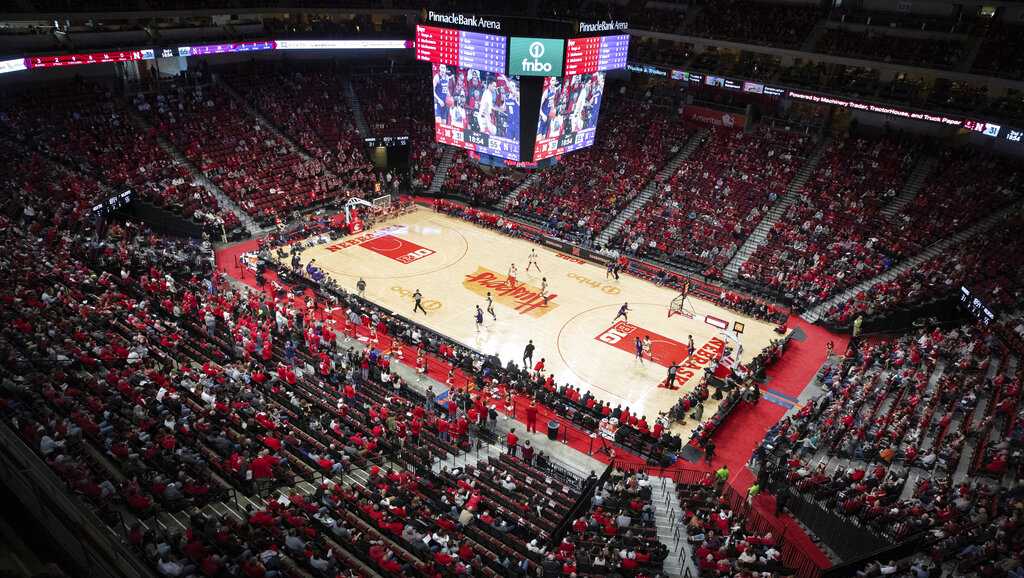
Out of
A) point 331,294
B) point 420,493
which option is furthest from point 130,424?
point 331,294

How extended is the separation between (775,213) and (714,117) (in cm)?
1027

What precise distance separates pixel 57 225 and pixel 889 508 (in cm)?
3269

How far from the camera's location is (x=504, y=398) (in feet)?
81.8

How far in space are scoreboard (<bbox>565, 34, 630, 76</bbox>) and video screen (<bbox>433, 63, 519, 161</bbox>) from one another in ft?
9.25

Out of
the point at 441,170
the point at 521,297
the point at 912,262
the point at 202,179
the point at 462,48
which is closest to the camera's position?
the point at 462,48

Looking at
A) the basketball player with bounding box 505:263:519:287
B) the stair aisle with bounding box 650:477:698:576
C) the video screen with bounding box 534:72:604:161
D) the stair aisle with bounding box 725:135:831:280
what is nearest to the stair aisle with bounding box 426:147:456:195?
the basketball player with bounding box 505:263:519:287

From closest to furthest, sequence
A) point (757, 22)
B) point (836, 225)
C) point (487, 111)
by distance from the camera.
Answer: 1. point (487, 111)
2. point (836, 225)
3. point (757, 22)

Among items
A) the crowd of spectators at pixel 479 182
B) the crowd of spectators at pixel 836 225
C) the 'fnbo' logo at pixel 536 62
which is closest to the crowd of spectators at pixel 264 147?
the crowd of spectators at pixel 479 182

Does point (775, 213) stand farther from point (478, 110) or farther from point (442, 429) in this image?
point (442, 429)

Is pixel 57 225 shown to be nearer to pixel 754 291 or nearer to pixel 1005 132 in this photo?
pixel 754 291

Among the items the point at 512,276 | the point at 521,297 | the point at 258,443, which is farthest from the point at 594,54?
the point at 258,443

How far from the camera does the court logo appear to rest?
3238cm

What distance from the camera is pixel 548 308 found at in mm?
32438

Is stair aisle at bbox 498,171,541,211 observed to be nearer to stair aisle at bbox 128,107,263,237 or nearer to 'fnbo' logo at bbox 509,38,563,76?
'fnbo' logo at bbox 509,38,563,76
